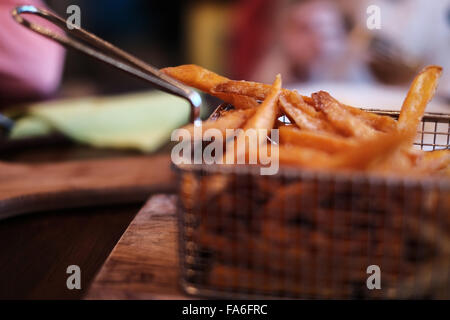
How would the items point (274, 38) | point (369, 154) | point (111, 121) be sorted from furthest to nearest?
point (274, 38) → point (111, 121) → point (369, 154)

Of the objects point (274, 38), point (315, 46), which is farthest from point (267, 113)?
point (274, 38)

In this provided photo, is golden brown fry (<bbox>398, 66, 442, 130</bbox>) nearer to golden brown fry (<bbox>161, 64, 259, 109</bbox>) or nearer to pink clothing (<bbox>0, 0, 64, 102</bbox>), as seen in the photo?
golden brown fry (<bbox>161, 64, 259, 109</bbox>)

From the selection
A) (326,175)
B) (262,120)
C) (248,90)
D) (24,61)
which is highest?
(24,61)

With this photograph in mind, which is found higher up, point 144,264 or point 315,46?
point 315,46

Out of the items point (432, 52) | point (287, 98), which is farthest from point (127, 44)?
point (287, 98)

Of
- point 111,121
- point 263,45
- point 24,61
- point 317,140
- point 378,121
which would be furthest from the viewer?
point 263,45

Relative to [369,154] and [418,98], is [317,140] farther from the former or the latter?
[418,98]

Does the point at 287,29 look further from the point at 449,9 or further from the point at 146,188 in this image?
the point at 146,188
